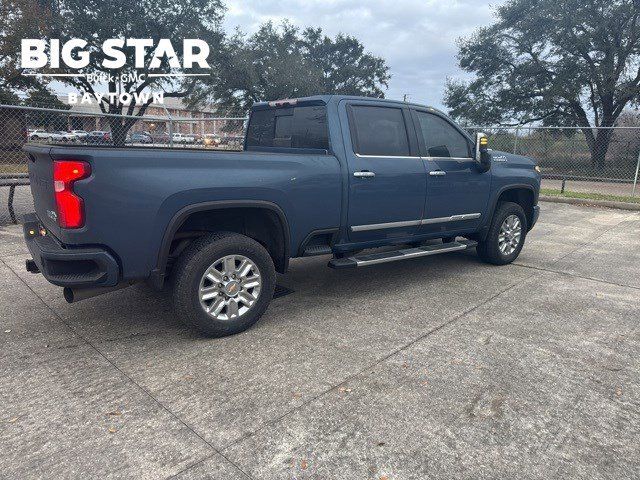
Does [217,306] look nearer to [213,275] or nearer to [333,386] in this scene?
[213,275]

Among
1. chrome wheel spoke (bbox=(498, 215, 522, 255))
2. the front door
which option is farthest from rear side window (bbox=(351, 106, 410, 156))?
chrome wheel spoke (bbox=(498, 215, 522, 255))

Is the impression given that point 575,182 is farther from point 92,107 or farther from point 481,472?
point 92,107

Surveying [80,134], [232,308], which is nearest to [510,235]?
[232,308]

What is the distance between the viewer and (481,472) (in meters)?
2.31

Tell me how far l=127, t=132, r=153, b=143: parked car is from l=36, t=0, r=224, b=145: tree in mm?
17365

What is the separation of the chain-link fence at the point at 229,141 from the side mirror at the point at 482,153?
5.66 meters

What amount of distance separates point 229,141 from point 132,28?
65.8 ft

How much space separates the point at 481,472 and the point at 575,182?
16770mm

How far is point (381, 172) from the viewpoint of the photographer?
14.8ft

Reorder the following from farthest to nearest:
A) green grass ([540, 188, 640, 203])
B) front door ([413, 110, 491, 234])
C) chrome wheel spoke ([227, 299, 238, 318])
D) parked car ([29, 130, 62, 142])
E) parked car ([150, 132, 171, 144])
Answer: green grass ([540, 188, 640, 203]) < parked car ([150, 132, 171, 144]) < parked car ([29, 130, 62, 142]) < front door ([413, 110, 491, 234]) < chrome wheel spoke ([227, 299, 238, 318])

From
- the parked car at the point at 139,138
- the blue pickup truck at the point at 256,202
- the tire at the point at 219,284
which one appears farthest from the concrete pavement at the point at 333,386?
the parked car at the point at 139,138

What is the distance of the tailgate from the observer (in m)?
3.20

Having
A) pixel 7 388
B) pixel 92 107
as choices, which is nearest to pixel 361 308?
pixel 7 388

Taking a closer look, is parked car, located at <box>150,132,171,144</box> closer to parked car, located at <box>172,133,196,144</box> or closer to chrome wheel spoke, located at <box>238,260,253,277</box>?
parked car, located at <box>172,133,196,144</box>
